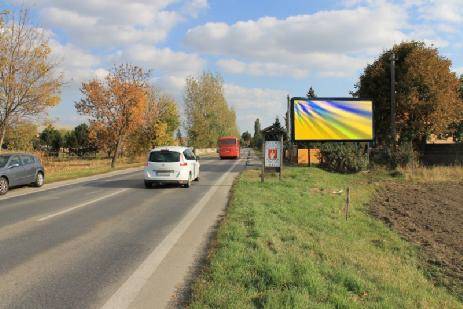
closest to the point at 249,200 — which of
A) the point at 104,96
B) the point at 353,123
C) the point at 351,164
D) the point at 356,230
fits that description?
the point at 356,230

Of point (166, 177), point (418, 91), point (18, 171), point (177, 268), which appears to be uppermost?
point (418, 91)

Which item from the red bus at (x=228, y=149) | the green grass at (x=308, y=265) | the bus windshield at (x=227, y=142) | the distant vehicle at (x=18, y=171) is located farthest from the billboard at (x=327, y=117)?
the bus windshield at (x=227, y=142)

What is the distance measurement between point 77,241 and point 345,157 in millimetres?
20516

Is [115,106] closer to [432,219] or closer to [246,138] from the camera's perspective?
[432,219]

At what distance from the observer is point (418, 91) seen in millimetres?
29094

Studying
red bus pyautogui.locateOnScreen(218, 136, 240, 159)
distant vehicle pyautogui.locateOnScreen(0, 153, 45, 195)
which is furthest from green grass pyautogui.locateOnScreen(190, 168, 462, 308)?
red bus pyautogui.locateOnScreen(218, 136, 240, 159)

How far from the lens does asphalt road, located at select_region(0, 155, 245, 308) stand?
5.04 metres

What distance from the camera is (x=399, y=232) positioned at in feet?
34.3

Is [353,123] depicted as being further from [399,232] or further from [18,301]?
[18,301]

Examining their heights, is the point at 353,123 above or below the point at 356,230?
above

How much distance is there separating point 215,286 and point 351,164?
71.2 ft

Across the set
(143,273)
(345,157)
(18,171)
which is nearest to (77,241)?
(143,273)

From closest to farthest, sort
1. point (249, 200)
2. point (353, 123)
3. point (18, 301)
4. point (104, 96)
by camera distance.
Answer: point (18, 301), point (249, 200), point (353, 123), point (104, 96)

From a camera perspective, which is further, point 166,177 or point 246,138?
point 246,138
